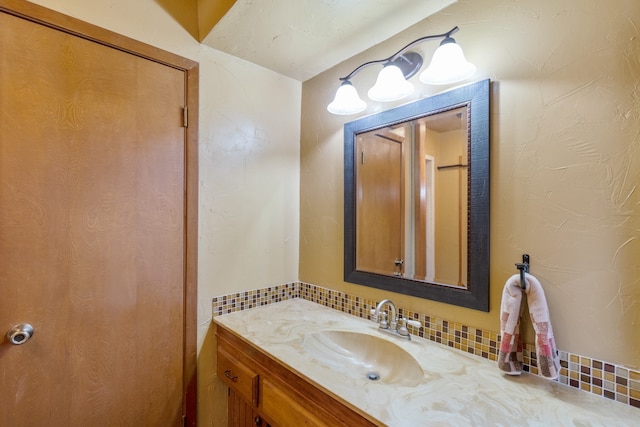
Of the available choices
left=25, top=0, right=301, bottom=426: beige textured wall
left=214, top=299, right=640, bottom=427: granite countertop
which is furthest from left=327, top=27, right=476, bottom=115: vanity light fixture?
left=214, top=299, right=640, bottom=427: granite countertop

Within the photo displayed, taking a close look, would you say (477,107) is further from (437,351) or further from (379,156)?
(437,351)

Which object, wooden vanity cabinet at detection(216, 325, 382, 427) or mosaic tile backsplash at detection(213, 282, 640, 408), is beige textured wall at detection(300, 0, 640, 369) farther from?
wooden vanity cabinet at detection(216, 325, 382, 427)

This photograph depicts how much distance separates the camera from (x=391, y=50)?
133 centimetres

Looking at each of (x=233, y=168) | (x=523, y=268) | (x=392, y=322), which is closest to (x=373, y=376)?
(x=392, y=322)

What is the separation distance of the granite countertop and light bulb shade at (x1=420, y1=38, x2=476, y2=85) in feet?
3.20

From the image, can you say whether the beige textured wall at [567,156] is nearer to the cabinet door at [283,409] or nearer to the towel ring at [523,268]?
the towel ring at [523,268]

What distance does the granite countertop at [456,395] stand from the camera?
28.8 inches

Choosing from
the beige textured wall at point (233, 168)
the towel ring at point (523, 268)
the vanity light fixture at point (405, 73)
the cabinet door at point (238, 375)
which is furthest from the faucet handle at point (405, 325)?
the vanity light fixture at point (405, 73)

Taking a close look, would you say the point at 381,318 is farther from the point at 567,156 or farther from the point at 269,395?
the point at 567,156

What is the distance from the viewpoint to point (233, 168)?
152 cm

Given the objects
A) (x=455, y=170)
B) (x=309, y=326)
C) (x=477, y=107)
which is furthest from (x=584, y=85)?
(x=309, y=326)

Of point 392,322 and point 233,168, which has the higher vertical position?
point 233,168

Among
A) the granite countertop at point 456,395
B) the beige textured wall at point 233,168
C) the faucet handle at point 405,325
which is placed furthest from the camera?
the beige textured wall at point 233,168

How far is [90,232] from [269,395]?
35.4 inches
